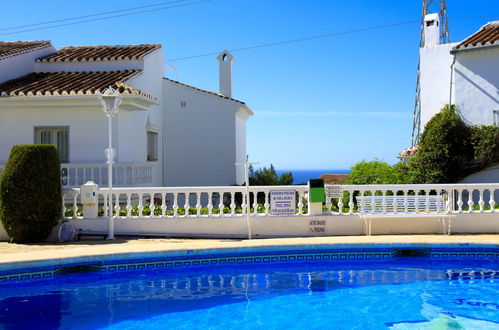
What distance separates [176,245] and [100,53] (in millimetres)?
12406

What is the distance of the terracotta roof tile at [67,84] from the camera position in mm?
16656

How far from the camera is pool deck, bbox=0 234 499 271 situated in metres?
10.5

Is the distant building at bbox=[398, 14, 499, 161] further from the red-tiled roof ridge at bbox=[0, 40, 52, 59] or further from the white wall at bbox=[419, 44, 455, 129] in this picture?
the red-tiled roof ridge at bbox=[0, 40, 52, 59]

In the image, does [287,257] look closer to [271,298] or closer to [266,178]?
[271,298]

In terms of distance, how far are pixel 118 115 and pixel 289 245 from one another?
27.9 feet

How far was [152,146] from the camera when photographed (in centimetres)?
2142

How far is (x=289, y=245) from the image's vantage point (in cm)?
1154

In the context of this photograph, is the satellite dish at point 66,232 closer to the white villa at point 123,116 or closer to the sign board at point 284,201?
the white villa at point 123,116

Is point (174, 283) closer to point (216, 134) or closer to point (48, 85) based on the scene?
point (48, 85)

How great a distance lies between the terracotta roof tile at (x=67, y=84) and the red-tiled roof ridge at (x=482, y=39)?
11823 millimetres

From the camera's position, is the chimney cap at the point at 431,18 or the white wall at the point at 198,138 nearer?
the white wall at the point at 198,138

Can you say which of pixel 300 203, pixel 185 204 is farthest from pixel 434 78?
pixel 185 204

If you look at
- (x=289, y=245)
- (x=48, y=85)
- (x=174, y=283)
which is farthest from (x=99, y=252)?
(x=48, y=85)

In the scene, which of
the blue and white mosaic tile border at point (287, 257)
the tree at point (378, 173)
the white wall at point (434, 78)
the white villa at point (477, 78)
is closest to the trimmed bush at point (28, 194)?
the blue and white mosaic tile border at point (287, 257)
